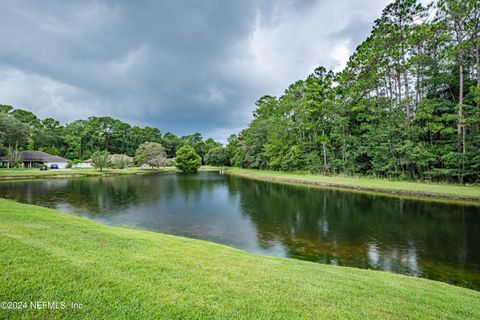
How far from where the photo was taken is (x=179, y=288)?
11.3ft

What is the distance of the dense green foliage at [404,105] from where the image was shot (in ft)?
76.3

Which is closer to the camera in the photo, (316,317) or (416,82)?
(316,317)

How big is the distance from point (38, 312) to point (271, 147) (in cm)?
4850

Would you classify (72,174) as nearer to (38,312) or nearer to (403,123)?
(38,312)

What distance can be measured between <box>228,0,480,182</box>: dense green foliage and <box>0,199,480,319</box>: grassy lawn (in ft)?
85.2

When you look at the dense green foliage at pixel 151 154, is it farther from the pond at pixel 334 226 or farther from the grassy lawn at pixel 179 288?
the grassy lawn at pixel 179 288

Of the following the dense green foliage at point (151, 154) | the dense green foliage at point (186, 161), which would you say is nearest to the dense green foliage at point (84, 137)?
the dense green foliage at point (151, 154)

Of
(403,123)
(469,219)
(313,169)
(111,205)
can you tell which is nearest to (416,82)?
(403,123)

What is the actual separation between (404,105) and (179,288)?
37.2m

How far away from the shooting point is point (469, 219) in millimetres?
13133

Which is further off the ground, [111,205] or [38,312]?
[38,312]

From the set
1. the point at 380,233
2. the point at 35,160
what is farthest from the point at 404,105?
the point at 35,160

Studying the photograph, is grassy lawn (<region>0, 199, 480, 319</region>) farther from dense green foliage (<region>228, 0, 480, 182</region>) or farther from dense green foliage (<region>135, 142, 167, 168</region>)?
dense green foliage (<region>135, 142, 167, 168</region>)

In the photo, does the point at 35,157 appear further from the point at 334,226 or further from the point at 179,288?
the point at 179,288
